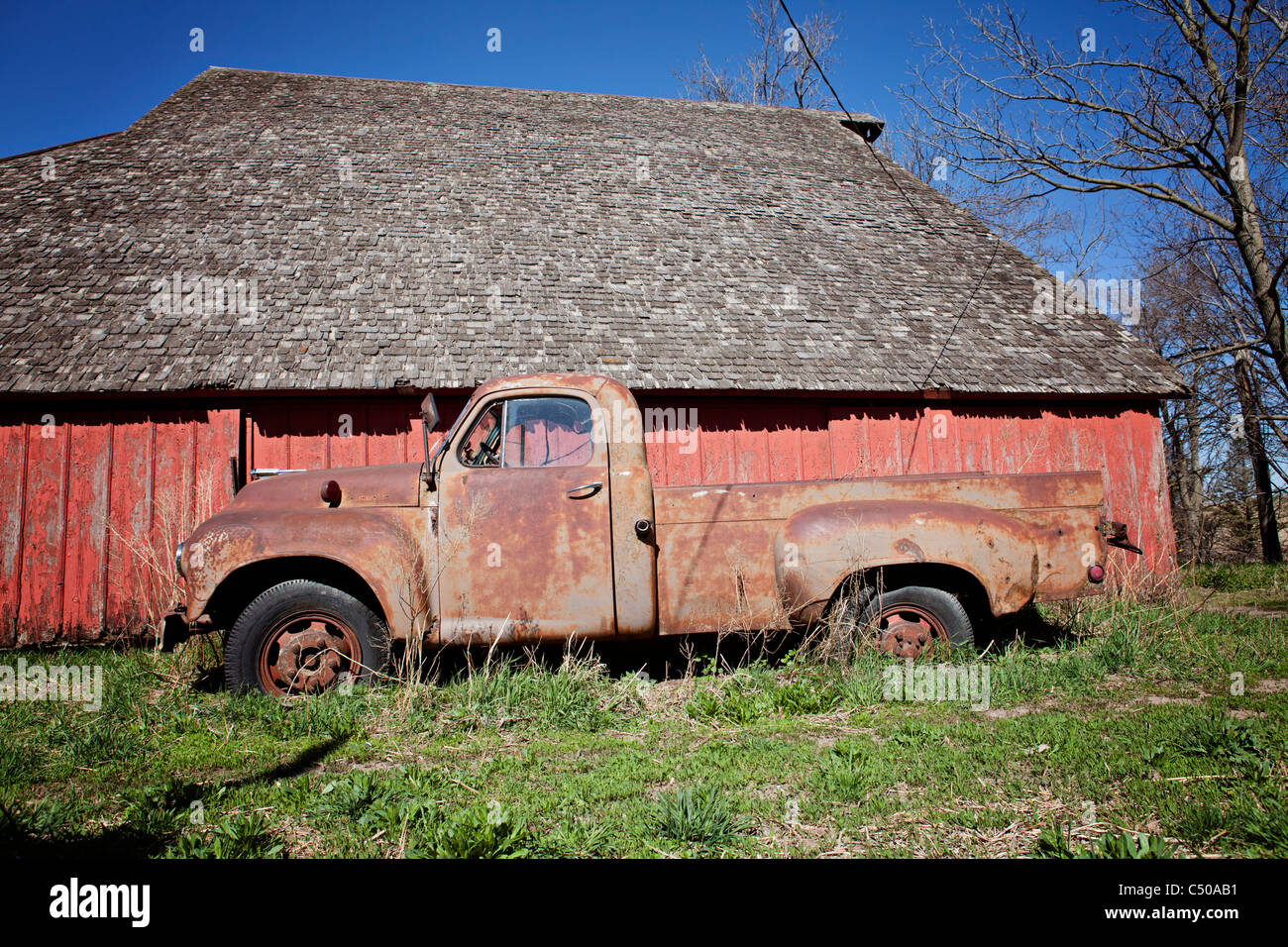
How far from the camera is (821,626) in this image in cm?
458

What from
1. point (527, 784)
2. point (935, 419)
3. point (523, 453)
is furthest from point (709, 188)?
point (527, 784)

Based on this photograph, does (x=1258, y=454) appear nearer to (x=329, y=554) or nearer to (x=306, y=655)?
(x=329, y=554)

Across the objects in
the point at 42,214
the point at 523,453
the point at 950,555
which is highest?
the point at 42,214

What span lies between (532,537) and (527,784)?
5.16 feet

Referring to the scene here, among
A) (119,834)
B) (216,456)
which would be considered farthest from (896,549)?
(216,456)

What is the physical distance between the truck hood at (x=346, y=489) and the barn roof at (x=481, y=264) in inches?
105

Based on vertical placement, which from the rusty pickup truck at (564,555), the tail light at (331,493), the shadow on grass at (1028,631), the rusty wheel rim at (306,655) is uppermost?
the tail light at (331,493)

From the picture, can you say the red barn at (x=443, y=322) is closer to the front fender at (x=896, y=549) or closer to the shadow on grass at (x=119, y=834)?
the shadow on grass at (x=119, y=834)

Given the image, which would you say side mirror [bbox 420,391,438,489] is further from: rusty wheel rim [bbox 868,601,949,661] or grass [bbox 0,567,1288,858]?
rusty wheel rim [bbox 868,601,949,661]

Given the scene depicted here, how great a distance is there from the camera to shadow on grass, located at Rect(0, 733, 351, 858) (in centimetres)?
267

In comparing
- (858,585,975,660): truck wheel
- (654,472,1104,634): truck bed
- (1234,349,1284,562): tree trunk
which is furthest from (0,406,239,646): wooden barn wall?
(1234,349,1284,562): tree trunk

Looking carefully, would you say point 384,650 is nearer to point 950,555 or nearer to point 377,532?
point 377,532

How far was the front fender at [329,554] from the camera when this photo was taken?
4215mm

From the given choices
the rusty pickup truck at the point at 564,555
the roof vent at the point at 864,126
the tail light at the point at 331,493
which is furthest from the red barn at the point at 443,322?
the roof vent at the point at 864,126
